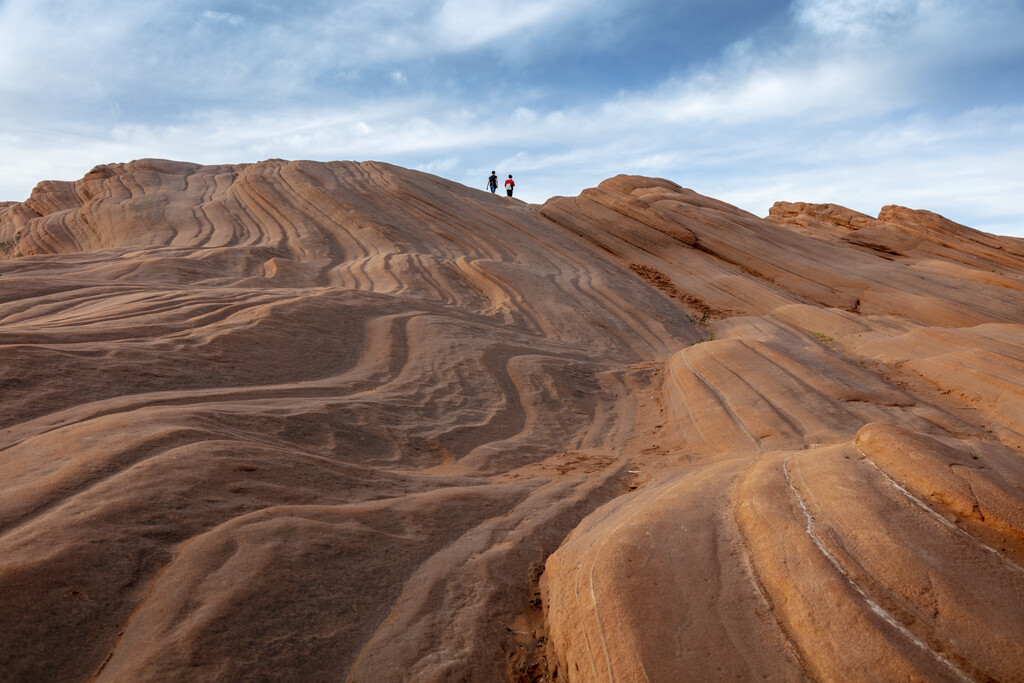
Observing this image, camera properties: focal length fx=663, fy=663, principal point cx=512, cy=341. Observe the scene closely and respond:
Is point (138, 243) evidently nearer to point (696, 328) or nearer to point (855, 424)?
point (696, 328)

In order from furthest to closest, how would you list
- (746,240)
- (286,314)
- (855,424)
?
(746,240), (286,314), (855,424)

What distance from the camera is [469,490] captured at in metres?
4.26

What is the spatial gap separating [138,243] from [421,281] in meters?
6.87

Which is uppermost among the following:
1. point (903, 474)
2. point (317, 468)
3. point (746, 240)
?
point (746, 240)

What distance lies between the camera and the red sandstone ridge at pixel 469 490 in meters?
2.52

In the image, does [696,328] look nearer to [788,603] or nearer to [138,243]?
[788,603]

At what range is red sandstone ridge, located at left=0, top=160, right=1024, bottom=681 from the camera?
2520 mm

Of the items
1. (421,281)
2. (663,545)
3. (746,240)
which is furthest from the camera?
(746,240)

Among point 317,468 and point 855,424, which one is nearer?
point 317,468

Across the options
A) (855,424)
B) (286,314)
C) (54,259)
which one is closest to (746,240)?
(855,424)

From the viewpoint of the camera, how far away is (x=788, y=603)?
265 cm

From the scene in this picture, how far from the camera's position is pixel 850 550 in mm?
2811

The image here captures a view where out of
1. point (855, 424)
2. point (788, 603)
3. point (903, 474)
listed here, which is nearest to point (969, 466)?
point (903, 474)

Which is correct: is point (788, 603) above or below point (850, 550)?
below
